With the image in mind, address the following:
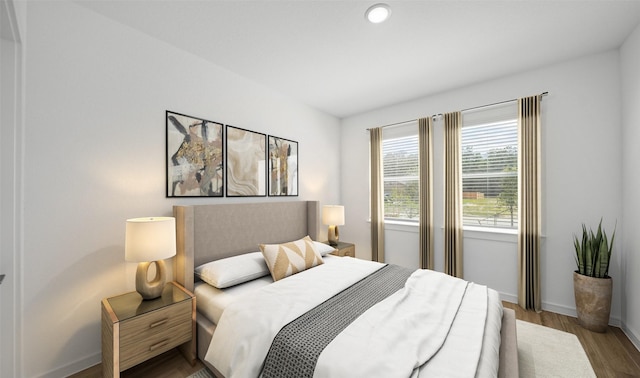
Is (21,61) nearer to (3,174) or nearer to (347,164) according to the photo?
(3,174)

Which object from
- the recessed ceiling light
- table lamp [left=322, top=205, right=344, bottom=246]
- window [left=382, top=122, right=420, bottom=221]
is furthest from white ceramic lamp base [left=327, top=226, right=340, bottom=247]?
the recessed ceiling light

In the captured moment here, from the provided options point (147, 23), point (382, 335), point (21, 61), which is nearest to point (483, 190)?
point (382, 335)

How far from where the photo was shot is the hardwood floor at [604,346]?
1759 millimetres

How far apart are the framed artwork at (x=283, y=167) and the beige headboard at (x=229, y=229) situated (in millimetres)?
204

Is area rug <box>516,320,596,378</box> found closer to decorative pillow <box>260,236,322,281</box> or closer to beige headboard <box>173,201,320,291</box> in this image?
decorative pillow <box>260,236,322,281</box>

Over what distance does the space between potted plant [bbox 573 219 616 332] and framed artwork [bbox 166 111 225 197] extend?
3.61 metres

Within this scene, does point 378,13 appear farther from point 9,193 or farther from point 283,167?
point 9,193

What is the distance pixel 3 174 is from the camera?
145cm

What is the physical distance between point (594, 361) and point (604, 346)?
0.32 m

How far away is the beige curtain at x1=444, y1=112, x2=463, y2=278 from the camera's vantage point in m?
3.07

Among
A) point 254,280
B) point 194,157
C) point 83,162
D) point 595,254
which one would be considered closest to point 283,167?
point 194,157

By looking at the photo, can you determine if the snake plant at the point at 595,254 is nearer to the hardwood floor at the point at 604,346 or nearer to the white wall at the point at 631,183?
the white wall at the point at 631,183

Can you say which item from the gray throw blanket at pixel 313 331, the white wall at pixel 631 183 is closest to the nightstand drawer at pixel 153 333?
the gray throw blanket at pixel 313 331

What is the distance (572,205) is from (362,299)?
2.53 metres
